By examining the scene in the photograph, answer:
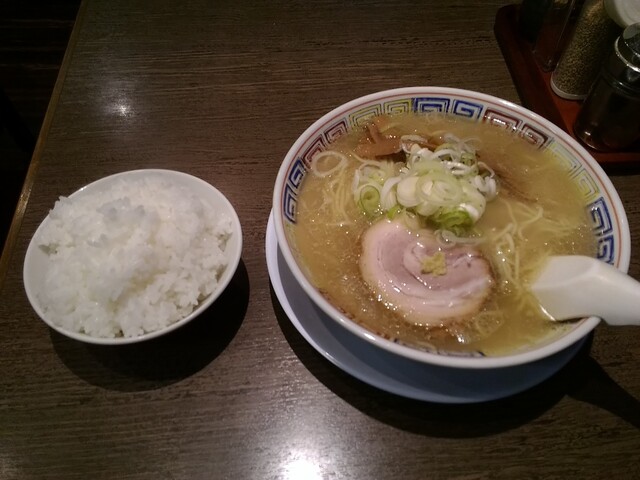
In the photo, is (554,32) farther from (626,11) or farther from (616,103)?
(616,103)

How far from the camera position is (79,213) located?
1192mm

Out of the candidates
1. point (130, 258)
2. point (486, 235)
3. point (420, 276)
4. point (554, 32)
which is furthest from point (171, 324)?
point (554, 32)

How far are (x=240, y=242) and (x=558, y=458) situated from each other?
0.83 meters

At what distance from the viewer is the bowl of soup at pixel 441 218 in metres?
1.00

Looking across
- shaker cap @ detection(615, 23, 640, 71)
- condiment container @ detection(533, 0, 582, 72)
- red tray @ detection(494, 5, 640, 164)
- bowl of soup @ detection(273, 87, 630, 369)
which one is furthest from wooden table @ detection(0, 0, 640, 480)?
condiment container @ detection(533, 0, 582, 72)

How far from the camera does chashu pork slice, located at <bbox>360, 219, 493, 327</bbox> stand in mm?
1029

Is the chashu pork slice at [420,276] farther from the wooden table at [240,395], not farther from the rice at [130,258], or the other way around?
the rice at [130,258]

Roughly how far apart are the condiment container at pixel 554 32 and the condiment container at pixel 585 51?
0.36ft

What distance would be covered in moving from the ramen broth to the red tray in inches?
13.5

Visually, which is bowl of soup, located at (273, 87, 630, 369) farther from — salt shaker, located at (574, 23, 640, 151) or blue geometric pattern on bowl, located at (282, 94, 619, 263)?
salt shaker, located at (574, 23, 640, 151)

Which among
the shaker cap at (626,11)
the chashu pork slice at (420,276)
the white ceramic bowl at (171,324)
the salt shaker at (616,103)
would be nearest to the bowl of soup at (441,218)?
the chashu pork slice at (420,276)

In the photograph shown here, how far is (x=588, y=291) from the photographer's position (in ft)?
2.91

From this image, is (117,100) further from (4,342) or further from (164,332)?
(164,332)

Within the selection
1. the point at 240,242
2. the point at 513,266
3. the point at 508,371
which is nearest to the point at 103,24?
the point at 240,242
